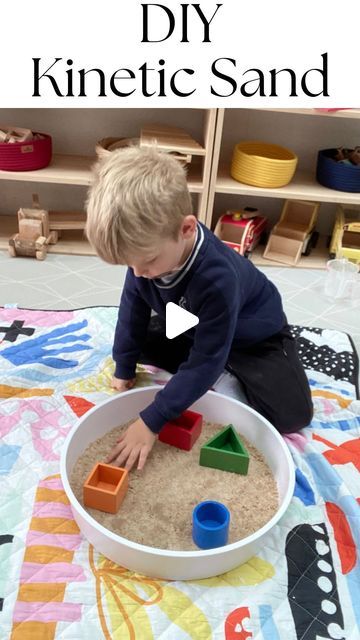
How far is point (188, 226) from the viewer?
2.73 ft

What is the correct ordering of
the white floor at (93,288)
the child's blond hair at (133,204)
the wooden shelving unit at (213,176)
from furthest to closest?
the wooden shelving unit at (213,176) → the white floor at (93,288) → the child's blond hair at (133,204)

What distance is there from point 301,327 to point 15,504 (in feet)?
2.76

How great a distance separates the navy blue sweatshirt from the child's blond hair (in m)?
0.13

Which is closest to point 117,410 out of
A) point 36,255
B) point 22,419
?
point 22,419

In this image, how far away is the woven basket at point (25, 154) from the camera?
67.8 inches

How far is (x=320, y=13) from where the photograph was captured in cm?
173

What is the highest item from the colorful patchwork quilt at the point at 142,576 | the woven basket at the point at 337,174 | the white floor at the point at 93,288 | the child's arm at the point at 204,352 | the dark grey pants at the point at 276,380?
the woven basket at the point at 337,174

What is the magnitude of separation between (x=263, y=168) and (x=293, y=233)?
0.28 m

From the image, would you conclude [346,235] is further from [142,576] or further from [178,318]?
[142,576]

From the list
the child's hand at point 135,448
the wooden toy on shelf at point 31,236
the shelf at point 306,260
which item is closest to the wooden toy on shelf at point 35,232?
the wooden toy on shelf at point 31,236

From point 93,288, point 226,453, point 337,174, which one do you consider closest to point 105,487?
point 226,453

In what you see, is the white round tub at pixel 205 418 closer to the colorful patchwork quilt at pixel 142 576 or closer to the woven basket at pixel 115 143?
the colorful patchwork quilt at pixel 142 576

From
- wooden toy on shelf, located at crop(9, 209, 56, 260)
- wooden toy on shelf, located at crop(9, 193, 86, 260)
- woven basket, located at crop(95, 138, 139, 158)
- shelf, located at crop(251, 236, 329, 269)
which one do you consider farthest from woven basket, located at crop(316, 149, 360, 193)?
wooden toy on shelf, located at crop(9, 209, 56, 260)

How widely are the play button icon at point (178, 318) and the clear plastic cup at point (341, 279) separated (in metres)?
0.81
